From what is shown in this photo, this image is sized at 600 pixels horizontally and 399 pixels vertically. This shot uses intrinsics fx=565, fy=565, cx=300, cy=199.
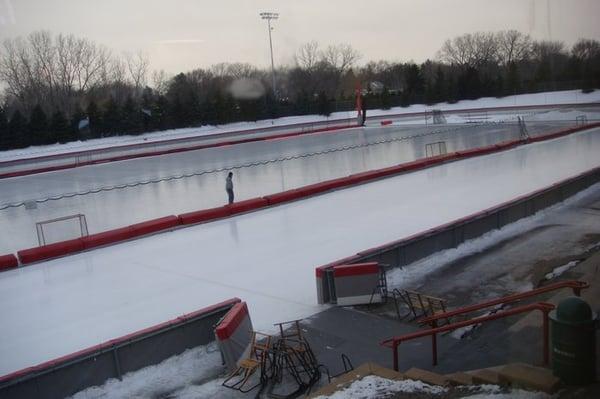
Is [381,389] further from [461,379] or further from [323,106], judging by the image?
[323,106]

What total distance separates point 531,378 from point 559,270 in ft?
21.0

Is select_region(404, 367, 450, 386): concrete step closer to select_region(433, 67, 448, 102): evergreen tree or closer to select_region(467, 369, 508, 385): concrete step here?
select_region(467, 369, 508, 385): concrete step

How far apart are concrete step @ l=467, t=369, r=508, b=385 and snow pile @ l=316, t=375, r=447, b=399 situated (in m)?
0.29

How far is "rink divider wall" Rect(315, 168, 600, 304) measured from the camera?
9.48m

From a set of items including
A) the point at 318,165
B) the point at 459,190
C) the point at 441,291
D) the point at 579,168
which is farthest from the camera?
the point at 318,165

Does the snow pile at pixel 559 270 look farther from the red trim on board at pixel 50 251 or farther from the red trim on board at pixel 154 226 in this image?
the red trim on board at pixel 50 251

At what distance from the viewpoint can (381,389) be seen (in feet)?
16.8

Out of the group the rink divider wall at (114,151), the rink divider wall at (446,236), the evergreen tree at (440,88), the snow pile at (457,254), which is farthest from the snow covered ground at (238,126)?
the snow pile at (457,254)

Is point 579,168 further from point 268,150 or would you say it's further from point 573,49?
point 268,150

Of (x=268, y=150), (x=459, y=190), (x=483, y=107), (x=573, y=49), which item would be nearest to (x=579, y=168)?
(x=459, y=190)

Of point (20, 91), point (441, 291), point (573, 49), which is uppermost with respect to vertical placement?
point (20, 91)

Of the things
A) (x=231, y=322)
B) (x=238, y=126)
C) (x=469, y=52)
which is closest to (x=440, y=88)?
(x=469, y=52)

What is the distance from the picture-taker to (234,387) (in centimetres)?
661

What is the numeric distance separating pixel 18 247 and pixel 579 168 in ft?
61.5
